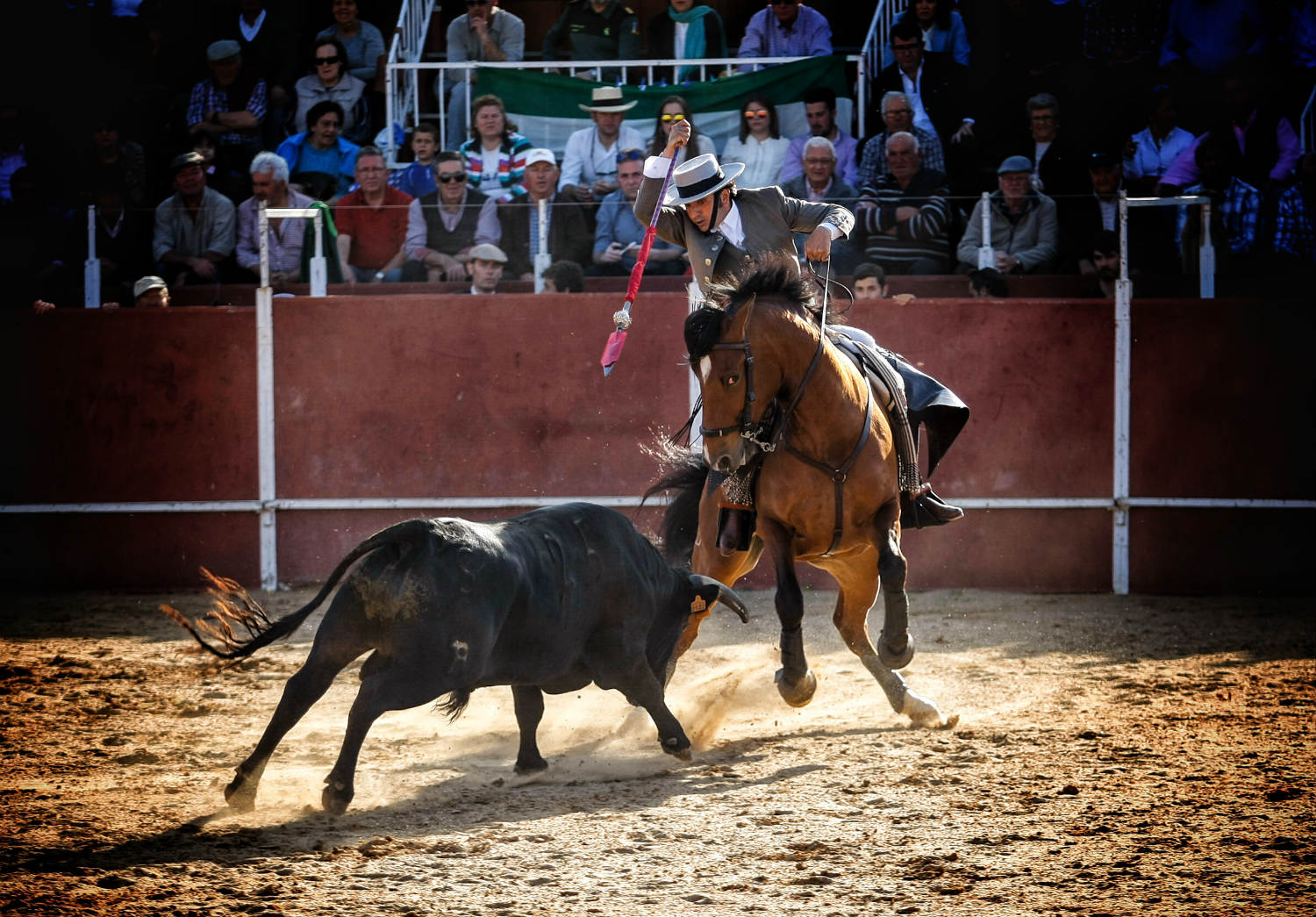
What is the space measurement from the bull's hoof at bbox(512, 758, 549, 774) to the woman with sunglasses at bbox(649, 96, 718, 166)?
6439 millimetres

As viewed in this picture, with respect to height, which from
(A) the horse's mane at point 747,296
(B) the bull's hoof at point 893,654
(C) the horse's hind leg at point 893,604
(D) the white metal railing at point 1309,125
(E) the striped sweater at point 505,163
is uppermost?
(D) the white metal railing at point 1309,125

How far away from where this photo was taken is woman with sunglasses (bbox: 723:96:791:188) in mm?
11375

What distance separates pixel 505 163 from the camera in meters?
11.4

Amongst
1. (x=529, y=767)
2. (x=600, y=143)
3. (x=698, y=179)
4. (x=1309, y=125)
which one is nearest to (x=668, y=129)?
(x=600, y=143)

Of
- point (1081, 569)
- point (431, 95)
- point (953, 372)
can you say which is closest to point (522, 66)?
point (431, 95)

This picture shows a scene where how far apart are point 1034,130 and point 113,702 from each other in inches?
329

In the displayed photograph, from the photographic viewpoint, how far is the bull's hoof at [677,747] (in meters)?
5.64

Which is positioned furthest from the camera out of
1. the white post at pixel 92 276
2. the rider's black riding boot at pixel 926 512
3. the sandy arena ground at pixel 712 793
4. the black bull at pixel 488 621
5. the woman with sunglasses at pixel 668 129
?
the woman with sunglasses at pixel 668 129

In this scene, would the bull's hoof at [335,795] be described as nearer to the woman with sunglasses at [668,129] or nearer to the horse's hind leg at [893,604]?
the horse's hind leg at [893,604]

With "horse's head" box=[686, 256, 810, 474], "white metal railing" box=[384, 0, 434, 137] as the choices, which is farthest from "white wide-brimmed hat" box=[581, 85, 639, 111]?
"horse's head" box=[686, 256, 810, 474]

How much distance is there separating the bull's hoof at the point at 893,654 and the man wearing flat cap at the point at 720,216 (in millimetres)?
1745

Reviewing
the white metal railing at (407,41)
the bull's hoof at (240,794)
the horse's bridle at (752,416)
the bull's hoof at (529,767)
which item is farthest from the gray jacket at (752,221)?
the white metal railing at (407,41)

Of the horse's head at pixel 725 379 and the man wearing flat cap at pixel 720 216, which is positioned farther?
the man wearing flat cap at pixel 720 216

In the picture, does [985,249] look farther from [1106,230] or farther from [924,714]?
[924,714]
